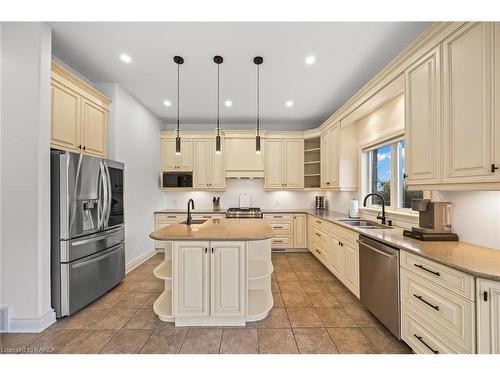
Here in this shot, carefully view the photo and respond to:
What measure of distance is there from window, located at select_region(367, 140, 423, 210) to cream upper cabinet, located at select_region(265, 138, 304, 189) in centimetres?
159

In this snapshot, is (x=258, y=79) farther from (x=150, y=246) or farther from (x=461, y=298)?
(x=150, y=246)

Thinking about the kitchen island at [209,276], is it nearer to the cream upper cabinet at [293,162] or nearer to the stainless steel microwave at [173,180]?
the stainless steel microwave at [173,180]

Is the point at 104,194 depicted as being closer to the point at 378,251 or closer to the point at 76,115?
the point at 76,115

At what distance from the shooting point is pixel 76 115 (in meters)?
2.63

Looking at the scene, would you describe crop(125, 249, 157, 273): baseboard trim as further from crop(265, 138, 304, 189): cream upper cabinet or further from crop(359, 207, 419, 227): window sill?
crop(359, 207, 419, 227): window sill

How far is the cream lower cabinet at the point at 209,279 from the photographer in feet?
6.81

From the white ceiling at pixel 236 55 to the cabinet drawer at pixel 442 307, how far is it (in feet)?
7.62

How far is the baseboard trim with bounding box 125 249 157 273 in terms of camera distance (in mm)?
3566

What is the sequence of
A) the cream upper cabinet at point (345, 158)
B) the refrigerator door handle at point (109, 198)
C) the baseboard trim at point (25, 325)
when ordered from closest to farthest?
the baseboard trim at point (25, 325), the refrigerator door handle at point (109, 198), the cream upper cabinet at point (345, 158)

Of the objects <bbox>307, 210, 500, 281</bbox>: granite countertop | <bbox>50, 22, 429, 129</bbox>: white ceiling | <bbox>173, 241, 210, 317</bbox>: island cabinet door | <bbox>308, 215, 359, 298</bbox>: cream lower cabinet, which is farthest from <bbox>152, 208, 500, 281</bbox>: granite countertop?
<bbox>50, 22, 429, 129</bbox>: white ceiling

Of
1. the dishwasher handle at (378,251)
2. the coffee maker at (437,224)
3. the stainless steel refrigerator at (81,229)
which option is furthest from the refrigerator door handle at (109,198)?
the coffee maker at (437,224)

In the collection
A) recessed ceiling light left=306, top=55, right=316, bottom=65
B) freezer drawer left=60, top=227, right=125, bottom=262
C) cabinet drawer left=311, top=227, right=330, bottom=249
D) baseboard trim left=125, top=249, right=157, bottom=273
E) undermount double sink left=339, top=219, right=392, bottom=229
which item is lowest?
baseboard trim left=125, top=249, right=157, bottom=273

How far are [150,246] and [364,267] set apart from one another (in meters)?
3.85
